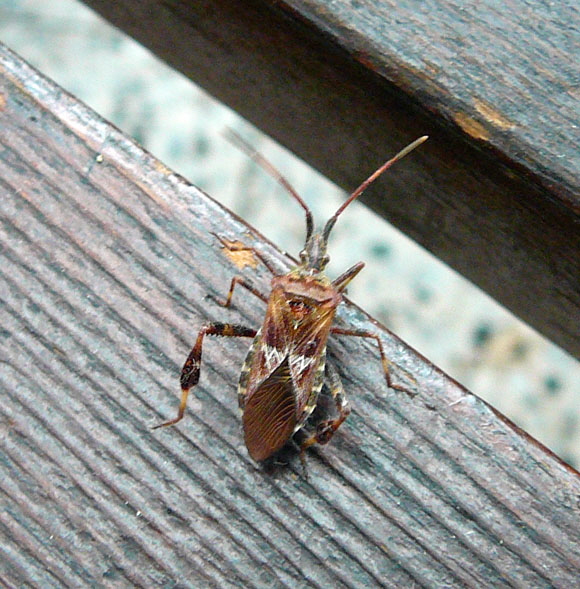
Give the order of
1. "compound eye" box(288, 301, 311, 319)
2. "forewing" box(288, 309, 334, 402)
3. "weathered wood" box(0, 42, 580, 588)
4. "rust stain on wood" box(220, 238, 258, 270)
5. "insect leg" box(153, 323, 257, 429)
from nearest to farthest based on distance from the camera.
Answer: "weathered wood" box(0, 42, 580, 588)
"insect leg" box(153, 323, 257, 429)
"rust stain on wood" box(220, 238, 258, 270)
"forewing" box(288, 309, 334, 402)
"compound eye" box(288, 301, 311, 319)

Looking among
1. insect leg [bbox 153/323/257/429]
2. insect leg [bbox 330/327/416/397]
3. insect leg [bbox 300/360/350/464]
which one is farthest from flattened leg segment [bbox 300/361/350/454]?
insect leg [bbox 153/323/257/429]

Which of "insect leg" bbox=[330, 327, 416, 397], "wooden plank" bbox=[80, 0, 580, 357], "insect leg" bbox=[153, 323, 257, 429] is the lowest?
"insect leg" bbox=[153, 323, 257, 429]

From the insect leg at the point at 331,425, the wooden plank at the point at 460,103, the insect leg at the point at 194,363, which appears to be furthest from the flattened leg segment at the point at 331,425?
the wooden plank at the point at 460,103

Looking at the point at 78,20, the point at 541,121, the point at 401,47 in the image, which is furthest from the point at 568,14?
the point at 78,20

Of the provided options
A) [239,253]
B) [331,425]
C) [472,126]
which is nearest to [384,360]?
[331,425]

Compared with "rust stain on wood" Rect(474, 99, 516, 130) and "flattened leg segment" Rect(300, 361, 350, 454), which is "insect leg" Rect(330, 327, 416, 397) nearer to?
"flattened leg segment" Rect(300, 361, 350, 454)

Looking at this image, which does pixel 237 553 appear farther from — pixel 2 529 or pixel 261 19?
pixel 261 19

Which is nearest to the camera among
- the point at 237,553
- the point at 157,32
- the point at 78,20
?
the point at 237,553

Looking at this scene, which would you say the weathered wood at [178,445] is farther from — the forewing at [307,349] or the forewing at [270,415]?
the forewing at [307,349]
